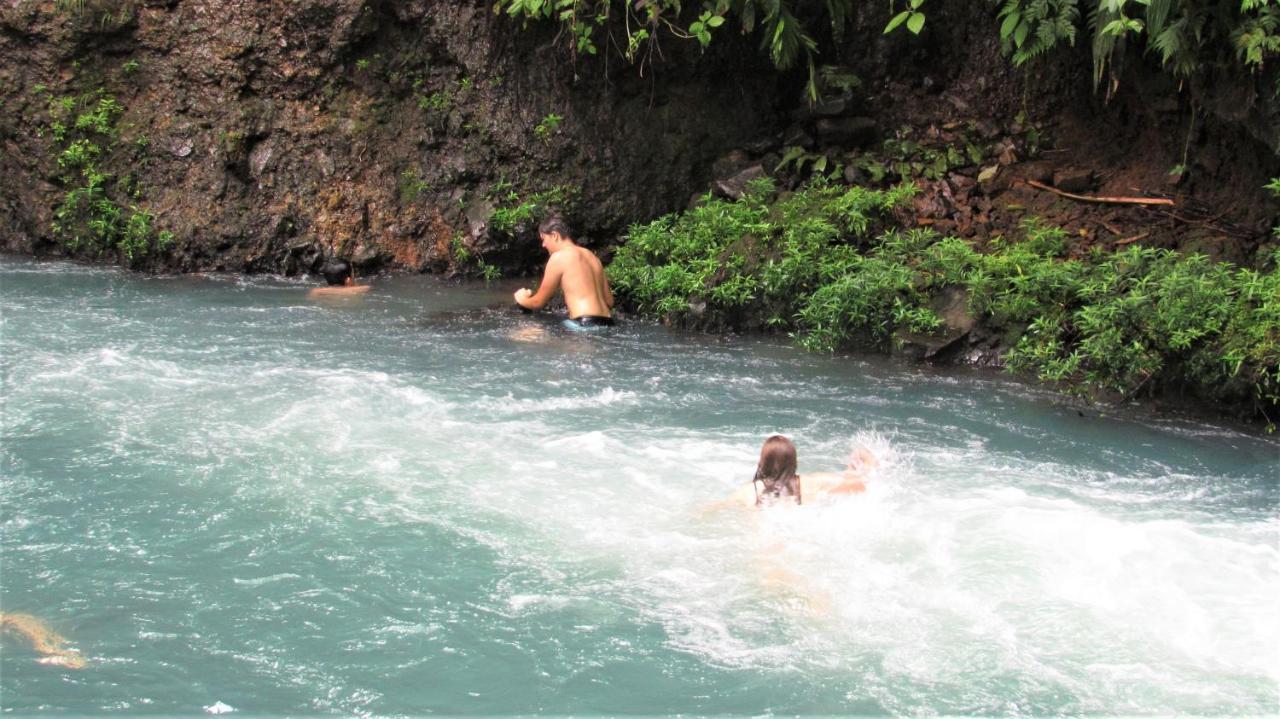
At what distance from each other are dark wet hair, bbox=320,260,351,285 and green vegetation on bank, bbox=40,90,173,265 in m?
2.04

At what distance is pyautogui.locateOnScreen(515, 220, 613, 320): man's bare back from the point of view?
10078 mm

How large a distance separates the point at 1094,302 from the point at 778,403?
96.1 inches

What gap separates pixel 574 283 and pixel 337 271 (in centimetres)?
273

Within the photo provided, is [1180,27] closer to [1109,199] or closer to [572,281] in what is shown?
[1109,199]

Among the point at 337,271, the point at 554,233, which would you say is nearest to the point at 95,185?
the point at 337,271

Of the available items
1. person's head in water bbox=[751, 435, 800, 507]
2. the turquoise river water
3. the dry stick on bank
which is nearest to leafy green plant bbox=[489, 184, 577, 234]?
the turquoise river water

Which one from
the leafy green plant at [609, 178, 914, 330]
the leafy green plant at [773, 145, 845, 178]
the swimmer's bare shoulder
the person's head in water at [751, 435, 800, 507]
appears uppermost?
the leafy green plant at [773, 145, 845, 178]

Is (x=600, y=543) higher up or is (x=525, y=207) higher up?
(x=525, y=207)

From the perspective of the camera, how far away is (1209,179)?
9.52m

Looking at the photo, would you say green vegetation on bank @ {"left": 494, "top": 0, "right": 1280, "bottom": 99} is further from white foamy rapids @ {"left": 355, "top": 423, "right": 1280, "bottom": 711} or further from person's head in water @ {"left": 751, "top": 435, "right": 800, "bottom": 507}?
person's head in water @ {"left": 751, "top": 435, "right": 800, "bottom": 507}

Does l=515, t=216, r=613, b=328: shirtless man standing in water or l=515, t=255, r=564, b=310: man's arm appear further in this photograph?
l=515, t=255, r=564, b=310: man's arm

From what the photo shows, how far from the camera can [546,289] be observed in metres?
10.3

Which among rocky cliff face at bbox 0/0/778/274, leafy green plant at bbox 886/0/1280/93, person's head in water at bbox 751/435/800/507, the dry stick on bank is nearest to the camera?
person's head in water at bbox 751/435/800/507

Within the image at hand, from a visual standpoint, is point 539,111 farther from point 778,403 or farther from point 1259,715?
point 1259,715
